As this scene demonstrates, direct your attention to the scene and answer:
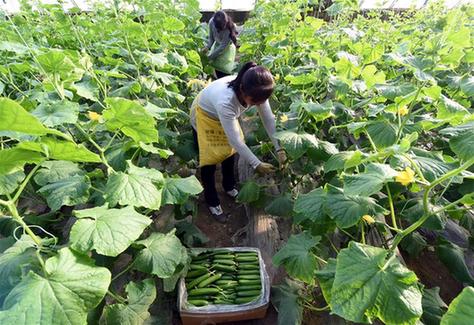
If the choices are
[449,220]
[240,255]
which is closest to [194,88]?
[240,255]

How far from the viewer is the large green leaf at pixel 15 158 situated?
112 centimetres

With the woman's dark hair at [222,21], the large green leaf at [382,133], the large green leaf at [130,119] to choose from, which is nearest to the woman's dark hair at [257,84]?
the large green leaf at [382,133]

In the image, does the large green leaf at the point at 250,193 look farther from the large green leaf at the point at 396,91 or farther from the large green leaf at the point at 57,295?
the large green leaf at the point at 57,295

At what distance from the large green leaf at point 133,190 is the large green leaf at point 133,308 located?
60 cm

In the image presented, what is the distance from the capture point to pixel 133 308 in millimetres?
1764

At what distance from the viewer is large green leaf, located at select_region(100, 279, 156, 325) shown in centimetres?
172

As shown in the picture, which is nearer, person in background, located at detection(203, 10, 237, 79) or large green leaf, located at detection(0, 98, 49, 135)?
large green leaf, located at detection(0, 98, 49, 135)

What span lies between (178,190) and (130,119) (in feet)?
1.68

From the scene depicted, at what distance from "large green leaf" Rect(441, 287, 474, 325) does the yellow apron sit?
2.34 meters

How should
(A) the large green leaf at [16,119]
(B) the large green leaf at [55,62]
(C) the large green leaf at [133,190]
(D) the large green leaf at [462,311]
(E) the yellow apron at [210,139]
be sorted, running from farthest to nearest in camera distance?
1. (E) the yellow apron at [210,139]
2. (B) the large green leaf at [55,62]
3. (C) the large green leaf at [133,190]
4. (A) the large green leaf at [16,119]
5. (D) the large green leaf at [462,311]

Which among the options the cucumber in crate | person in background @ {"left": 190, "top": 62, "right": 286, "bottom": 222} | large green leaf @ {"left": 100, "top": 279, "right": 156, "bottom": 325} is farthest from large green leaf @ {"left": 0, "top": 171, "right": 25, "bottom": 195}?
person in background @ {"left": 190, "top": 62, "right": 286, "bottom": 222}

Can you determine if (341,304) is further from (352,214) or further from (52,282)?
(52,282)

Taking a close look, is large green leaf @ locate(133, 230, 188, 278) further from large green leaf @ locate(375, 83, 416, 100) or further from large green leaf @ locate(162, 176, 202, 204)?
large green leaf @ locate(375, 83, 416, 100)

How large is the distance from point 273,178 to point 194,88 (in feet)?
5.03
